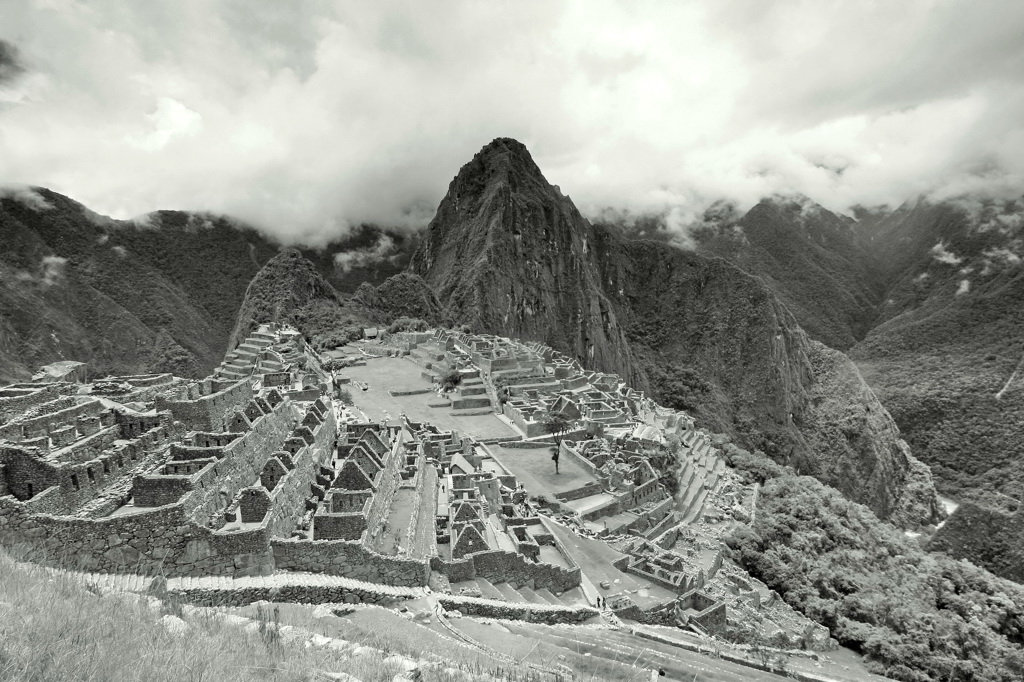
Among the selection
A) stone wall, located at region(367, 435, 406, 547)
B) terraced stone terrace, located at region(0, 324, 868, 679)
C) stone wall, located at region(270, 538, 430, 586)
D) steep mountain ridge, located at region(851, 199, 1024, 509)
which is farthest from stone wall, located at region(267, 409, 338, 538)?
steep mountain ridge, located at region(851, 199, 1024, 509)

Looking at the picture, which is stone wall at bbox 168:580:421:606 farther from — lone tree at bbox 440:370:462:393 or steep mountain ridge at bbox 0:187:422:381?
steep mountain ridge at bbox 0:187:422:381

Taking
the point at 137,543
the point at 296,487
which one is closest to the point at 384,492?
the point at 296,487

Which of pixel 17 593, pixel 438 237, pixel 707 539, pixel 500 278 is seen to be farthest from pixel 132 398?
pixel 438 237

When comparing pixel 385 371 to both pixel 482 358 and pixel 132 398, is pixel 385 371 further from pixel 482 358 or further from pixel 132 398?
pixel 132 398

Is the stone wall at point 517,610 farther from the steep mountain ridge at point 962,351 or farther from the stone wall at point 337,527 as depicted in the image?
the steep mountain ridge at point 962,351

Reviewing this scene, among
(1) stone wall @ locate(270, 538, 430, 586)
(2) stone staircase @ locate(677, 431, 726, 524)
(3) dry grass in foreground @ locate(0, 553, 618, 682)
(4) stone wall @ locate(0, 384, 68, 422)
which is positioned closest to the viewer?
(3) dry grass in foreground @ locate(0, 553, 618, 682)

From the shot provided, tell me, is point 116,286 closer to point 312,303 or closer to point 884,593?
point 312,303

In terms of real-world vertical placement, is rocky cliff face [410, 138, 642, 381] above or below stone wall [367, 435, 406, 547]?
above

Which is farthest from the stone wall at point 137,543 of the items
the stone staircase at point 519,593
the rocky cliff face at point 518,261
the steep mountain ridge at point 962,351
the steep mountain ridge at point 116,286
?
the rocky cliff face at point 518,261
